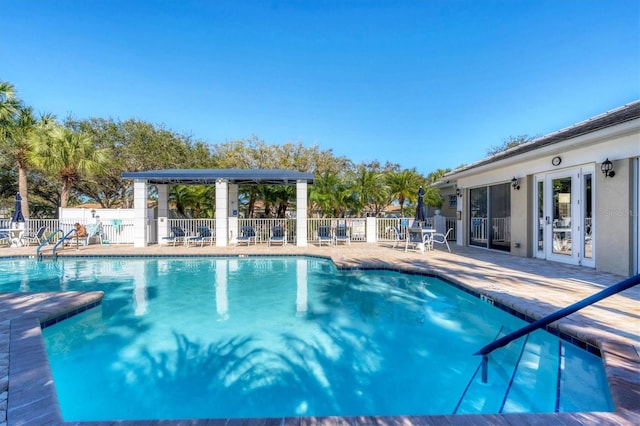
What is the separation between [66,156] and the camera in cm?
1593

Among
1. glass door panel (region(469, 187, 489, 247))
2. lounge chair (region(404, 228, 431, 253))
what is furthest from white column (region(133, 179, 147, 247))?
glass door panel (region(469, 187, 489, 247))

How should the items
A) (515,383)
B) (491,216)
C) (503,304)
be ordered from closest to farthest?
(515,383) → (503,304) → (491,216)

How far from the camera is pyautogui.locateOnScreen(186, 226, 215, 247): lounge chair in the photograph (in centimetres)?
1454

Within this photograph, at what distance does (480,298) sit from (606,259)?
4463 millimetres

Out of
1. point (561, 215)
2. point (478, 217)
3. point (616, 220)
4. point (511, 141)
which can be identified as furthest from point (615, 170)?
point (511, 141)

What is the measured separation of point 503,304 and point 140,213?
14.7 metres

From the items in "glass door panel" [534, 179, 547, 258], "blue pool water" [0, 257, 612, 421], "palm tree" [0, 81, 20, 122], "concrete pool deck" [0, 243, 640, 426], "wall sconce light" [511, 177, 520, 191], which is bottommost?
"blue pool water" [0, 257, 612, 421]

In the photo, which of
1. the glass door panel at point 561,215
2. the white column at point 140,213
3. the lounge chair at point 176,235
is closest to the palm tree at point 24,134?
the white column at point 140,213

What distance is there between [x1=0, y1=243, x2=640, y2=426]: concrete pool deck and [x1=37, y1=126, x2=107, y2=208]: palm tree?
1279cm

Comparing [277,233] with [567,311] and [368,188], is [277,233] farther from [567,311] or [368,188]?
[567,311]

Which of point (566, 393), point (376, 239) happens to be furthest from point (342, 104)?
point (566, 393)

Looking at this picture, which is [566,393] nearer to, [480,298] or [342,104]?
[480,298]

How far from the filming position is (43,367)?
10.6ft

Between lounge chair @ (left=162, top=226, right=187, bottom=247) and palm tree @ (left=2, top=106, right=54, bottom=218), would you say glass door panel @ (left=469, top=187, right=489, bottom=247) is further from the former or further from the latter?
palm tree @ (left=2, top=106, right=54, bottom=218)
